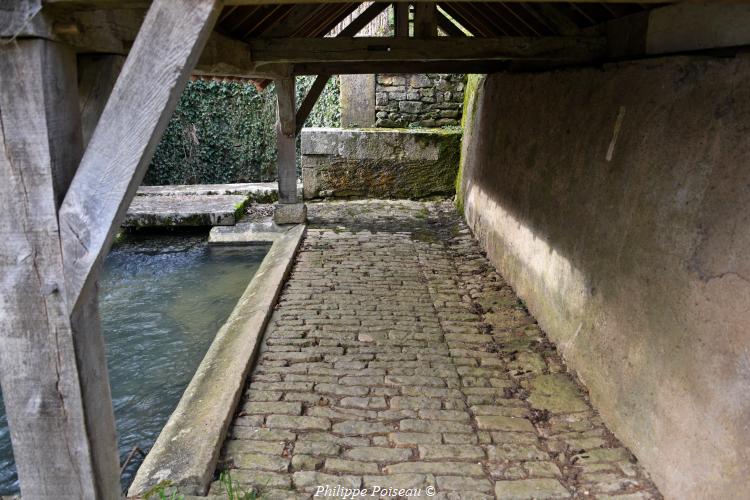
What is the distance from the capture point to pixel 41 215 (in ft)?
5.47

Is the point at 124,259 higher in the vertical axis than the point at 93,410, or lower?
lower

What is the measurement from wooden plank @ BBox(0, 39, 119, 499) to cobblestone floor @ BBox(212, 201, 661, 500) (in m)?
0.84

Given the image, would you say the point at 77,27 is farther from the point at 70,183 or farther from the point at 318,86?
the point at 318,86

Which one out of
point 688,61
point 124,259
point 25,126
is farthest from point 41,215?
point 124,259

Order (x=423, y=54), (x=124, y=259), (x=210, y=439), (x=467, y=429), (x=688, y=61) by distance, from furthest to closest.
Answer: (x=124, y=259), (x=423, y=54), (x=467, y=429), (x=210, y=439), (x=688, y=61)

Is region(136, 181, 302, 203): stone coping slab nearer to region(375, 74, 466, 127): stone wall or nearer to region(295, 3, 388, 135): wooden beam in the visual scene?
region(375, 74, 466, 127): stone wall

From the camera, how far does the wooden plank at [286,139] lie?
7258 mm

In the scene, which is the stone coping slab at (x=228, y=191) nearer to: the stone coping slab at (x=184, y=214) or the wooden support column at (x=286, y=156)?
the stone coping slab at (x=184, y=214)

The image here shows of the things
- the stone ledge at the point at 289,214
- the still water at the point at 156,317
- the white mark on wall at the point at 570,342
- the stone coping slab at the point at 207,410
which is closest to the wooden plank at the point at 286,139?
the stone ledge at the point at 289,214

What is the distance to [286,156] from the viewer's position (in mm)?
7785

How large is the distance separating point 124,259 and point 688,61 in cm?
763

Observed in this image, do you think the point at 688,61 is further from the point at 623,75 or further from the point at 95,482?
the point at 95,482

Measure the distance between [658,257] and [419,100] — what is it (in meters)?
8.19

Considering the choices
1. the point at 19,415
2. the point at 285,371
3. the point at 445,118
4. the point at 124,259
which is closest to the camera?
the point at 19,415
